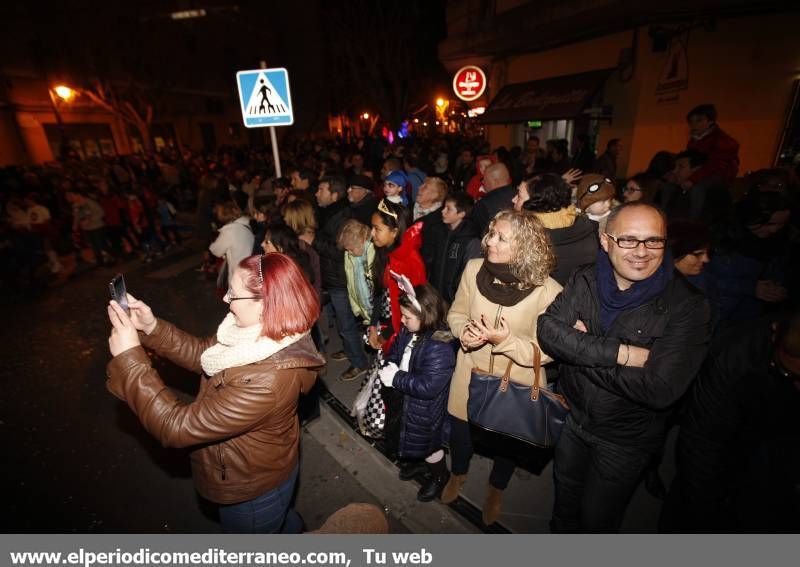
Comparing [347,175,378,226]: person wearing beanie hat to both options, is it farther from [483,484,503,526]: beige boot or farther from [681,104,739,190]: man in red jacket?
[681,104,739,190]: man in red jacket

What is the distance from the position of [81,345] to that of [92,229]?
13.8ft

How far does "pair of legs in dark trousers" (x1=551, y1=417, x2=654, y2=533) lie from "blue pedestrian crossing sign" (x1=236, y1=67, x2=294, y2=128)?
16.0 ft

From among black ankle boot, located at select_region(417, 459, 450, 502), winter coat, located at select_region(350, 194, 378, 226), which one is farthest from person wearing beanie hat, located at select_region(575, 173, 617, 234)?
winter coat, located at select_region(350, 194, 378, 226)

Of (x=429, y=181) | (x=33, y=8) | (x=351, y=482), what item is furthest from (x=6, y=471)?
(x=33, y=8)

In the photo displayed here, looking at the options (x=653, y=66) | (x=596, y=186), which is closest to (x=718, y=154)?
(x=596, y=186)

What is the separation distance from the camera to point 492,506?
296cm

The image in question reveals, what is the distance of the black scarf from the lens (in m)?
2.42

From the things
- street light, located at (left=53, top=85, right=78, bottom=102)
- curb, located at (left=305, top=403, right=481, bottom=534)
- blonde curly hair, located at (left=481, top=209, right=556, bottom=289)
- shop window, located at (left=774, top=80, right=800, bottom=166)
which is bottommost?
curb, located at (left=305, top=403, right=481, bottom=534)

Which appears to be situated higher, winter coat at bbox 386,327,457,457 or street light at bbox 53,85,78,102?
street light at bbox 53,85,78,102

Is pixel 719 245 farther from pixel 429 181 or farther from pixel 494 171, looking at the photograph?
pixel 429 181

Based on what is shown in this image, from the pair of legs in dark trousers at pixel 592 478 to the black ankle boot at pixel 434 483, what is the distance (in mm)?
906

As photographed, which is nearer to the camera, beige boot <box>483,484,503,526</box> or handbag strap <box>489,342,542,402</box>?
handbag strap <box>489,342,542,402</box>

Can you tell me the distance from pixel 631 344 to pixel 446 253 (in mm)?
2115

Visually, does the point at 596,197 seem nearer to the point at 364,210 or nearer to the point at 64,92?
the point at 364,210
